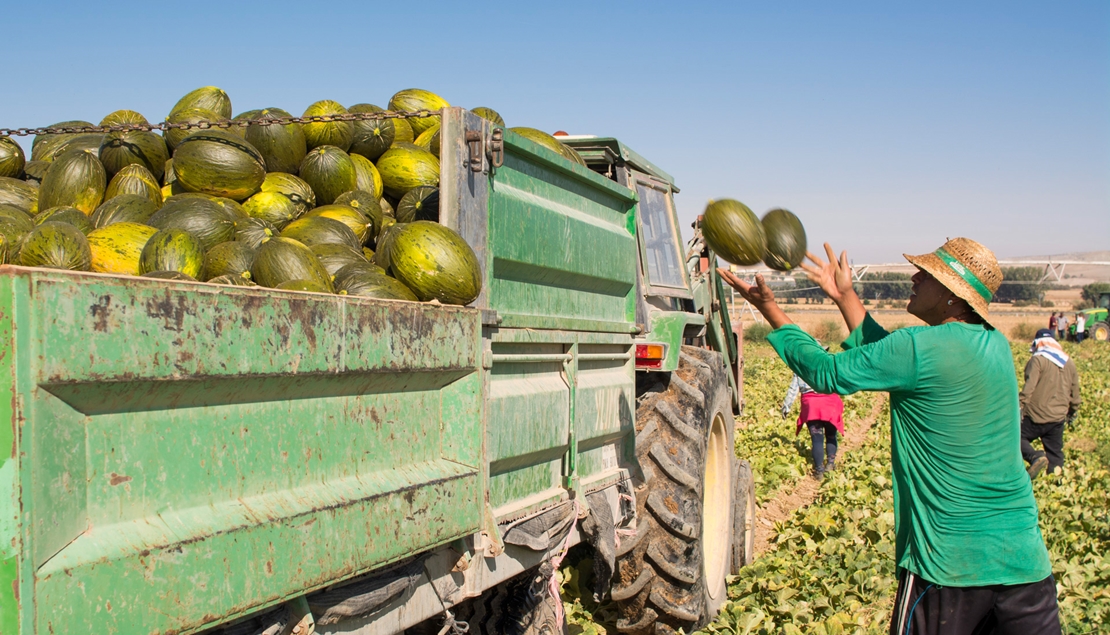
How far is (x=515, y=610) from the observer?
4586 millimetres

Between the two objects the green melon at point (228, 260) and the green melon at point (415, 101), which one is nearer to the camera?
the green melon at point (228, 260)

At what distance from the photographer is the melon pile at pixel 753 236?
15.5 ft

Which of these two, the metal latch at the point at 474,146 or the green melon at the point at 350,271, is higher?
the metal latch at the point at 474,146

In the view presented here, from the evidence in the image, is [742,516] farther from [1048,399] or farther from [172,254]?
[1048,399]

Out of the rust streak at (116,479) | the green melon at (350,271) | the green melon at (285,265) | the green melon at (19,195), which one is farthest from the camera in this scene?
the green melon at (19,195)

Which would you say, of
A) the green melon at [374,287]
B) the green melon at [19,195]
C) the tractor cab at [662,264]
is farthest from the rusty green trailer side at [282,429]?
the green melon at [19,195]

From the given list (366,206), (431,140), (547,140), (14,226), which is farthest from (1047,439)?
(14,226)

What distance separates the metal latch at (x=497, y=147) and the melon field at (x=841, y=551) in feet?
11.1

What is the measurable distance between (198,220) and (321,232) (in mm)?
511

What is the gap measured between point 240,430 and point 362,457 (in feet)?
1.76

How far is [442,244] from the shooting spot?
365 centimetres

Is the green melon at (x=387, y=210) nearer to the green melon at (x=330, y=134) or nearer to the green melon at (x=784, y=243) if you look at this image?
the green melon at (x=330, y=134)

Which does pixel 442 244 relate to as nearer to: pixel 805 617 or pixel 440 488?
pixel 440 488

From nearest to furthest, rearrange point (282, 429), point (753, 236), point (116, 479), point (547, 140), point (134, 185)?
point (116, 479) < point (282, 429) < point (134, 185) < point (753, 236) < point (547, 140)
